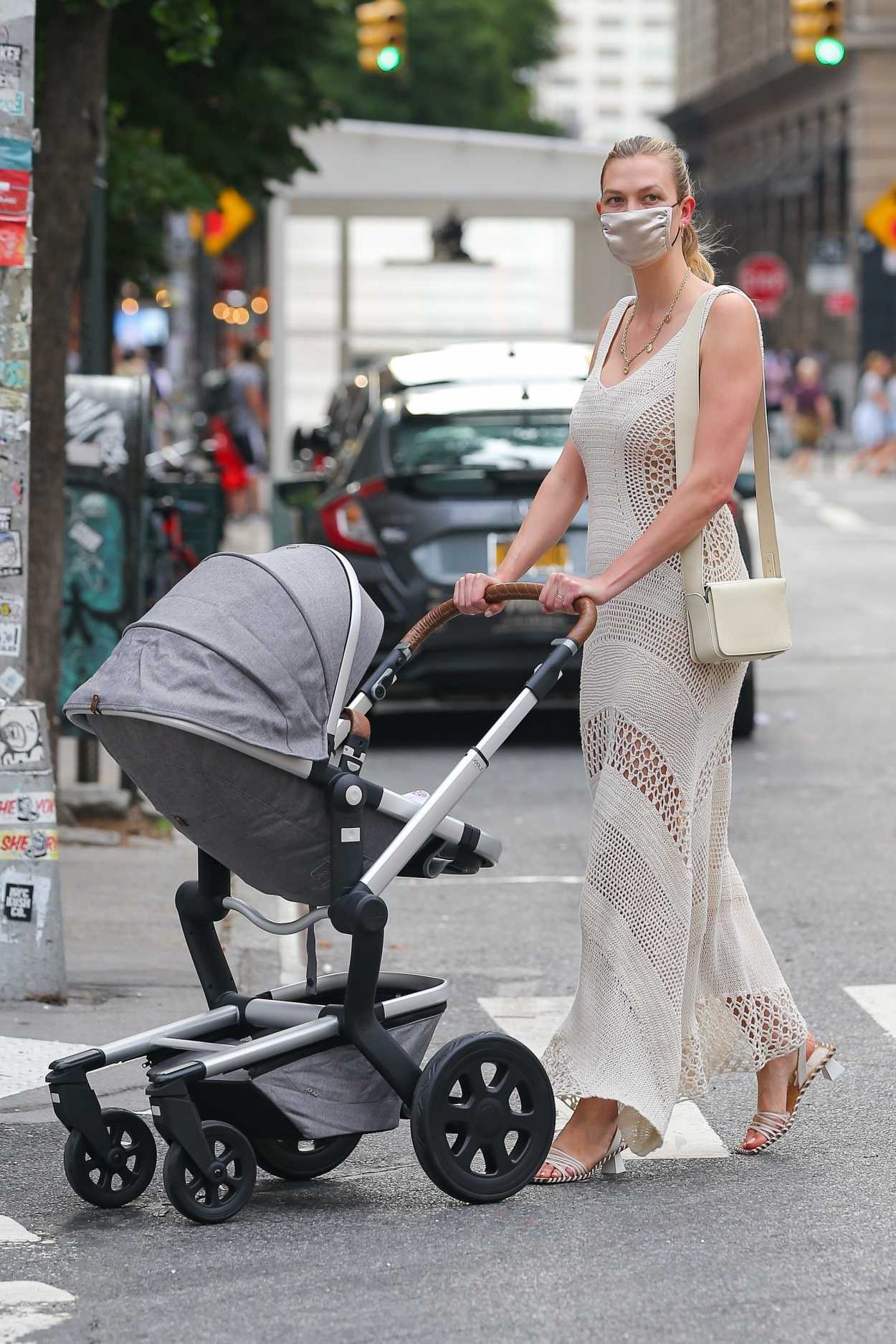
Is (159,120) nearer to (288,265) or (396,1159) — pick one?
(396,1159)

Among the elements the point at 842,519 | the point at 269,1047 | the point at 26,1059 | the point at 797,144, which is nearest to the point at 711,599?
the point at 269,1047

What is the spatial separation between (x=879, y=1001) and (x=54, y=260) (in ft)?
13.7

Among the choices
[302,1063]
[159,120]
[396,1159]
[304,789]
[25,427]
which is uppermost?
[159,120]

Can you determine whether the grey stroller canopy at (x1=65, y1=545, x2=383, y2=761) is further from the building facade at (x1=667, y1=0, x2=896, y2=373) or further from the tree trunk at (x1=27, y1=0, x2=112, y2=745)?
the building facade at (x1=667, y1=0, x2=896, y2=373)

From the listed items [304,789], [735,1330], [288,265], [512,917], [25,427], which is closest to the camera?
[735,1330]

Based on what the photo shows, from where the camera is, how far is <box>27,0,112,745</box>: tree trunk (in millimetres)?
8609

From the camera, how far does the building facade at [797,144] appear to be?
60031 mm

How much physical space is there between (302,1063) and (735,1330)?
1.03 m

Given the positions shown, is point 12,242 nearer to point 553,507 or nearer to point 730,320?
point 553,507

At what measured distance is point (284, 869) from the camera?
459 centimetres

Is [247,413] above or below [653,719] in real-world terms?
above

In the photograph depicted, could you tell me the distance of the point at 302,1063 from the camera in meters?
4.61

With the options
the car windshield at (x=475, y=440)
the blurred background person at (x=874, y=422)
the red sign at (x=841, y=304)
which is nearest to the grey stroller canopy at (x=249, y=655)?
the car windshield at (x=475, y=440)

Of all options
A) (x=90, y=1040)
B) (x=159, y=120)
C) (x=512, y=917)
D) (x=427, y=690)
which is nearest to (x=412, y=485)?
(x=427, y=690)
